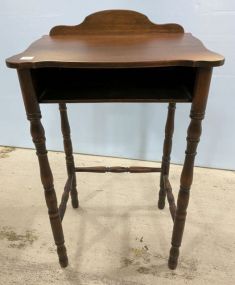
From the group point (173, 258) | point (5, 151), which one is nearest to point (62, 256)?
point (173, 258)

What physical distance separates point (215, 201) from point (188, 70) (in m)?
0.72

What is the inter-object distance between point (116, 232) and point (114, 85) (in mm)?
602

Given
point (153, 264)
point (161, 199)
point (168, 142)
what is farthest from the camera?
point (161, 199)

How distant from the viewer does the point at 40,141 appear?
742mm

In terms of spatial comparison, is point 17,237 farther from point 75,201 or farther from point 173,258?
point 173,258

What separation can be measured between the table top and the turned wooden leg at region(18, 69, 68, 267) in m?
0.05

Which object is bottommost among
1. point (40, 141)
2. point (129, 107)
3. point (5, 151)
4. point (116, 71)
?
point (5, 151)

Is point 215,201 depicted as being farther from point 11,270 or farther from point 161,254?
point 11,270

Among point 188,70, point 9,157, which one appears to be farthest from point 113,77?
point 9,157

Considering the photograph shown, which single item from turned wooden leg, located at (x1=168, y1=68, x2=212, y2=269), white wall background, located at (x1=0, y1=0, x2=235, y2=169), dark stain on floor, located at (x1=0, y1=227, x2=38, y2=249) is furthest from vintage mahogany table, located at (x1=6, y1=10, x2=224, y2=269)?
white wall background, located at (x1=0, y1=0, x2=235, y2=169)

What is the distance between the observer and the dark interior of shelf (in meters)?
0.73

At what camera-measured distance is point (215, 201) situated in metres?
1.29

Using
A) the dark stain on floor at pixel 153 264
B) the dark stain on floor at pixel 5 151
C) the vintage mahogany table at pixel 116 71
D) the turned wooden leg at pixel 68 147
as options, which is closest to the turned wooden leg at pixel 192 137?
the vintage mahogany table at pixel 116 71

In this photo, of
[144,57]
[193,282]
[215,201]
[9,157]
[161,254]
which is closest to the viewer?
[144,57]
